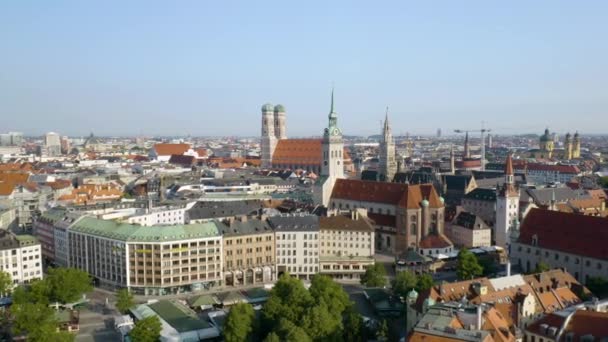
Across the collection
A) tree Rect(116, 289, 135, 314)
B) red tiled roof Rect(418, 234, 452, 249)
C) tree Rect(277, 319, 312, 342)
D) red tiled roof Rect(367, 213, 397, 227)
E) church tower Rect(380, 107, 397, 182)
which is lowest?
tree Rect(116, 289, 135, 314)

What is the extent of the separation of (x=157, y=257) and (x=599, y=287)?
57250mm

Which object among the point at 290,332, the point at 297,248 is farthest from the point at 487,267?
the point at 290,332

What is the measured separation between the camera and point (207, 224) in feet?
302

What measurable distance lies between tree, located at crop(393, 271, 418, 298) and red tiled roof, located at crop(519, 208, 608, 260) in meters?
25.9

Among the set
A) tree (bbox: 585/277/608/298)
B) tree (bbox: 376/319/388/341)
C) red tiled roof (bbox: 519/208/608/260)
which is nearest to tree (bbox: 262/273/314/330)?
tree (bbox: 376/319/388/341)

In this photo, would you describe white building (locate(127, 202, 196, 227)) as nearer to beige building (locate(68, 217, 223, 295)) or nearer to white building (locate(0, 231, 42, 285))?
beige building (locate(68, 217, 223, 295))

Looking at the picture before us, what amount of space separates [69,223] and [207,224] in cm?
2419

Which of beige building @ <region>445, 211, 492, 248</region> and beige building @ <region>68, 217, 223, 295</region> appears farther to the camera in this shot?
beige building @ <region>445, 211, 492, 248</region>

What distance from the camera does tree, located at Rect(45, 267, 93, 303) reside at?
78.1m

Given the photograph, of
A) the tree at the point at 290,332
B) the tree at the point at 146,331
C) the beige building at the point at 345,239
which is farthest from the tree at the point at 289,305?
the beige building at the point at 345,239

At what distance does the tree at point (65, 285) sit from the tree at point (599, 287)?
6413cm

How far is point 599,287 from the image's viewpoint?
250ft

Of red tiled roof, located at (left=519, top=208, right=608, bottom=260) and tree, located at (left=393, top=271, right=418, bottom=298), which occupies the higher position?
red tiled roof, located at (left=519, top=208, right=608, bottom=260)

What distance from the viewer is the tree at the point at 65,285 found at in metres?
78.1
